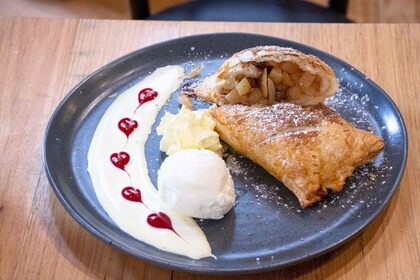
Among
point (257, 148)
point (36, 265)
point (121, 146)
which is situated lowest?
point (36, 265)

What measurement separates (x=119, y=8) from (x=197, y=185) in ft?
6.42

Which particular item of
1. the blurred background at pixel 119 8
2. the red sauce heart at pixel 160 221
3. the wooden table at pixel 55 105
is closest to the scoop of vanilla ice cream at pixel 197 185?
the red sauce heart at pixel 160 221

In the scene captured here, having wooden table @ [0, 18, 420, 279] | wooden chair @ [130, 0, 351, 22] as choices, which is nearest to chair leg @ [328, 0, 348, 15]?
wooden chair @ [130, 0, 351, 22]

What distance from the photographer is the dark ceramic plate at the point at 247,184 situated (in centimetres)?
110

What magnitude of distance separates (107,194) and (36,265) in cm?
20

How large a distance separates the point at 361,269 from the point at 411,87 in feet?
2.10

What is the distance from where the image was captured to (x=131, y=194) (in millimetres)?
1239

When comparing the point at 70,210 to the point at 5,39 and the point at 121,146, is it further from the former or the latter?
the point at 5,39

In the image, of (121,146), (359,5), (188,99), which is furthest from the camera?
(359,5)

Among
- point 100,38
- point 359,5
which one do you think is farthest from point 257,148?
point 359,5

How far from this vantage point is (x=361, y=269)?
3.72ft

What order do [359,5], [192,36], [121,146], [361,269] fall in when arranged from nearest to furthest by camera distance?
[361,269] → [121,146] → [192,36] → [359,5]

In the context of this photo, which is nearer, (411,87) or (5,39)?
(411,87)

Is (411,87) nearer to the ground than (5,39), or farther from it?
farther from it
